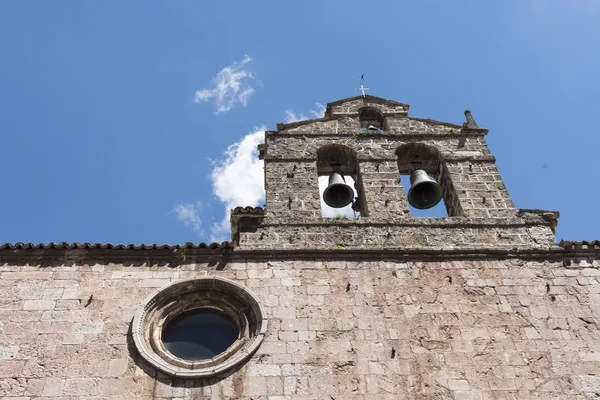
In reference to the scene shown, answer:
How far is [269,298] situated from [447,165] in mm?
4308

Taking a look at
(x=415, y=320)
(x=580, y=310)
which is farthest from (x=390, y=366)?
(x=580, y=310)

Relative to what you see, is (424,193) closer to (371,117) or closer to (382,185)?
(382,185)

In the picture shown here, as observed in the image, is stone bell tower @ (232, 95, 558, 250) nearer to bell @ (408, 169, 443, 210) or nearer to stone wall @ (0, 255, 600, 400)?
bell @ (408, 169, 443, 210)

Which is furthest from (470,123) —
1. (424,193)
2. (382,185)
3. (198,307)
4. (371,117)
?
(198,307)

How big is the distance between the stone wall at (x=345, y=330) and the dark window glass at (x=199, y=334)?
522mm

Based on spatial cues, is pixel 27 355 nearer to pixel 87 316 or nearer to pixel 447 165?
pixel 87 316

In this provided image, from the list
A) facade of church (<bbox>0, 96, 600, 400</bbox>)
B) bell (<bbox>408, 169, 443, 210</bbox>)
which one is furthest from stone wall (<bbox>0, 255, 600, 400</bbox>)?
bell (<bbox>408, 169, 443, 210</bbox>)

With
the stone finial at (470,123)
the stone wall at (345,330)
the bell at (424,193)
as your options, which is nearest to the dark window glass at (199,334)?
the stone wall at (345,330)

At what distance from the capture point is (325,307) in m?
8.18

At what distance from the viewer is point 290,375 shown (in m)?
7.38

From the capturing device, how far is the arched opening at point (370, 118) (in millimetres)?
12383

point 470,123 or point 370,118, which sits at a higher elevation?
point 370,118

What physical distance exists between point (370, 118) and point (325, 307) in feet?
17.5

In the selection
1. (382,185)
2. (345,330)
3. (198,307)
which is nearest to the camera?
(345,330)
